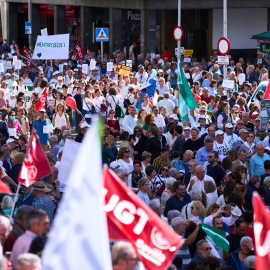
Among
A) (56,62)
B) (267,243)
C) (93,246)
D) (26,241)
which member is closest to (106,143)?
(26,241)

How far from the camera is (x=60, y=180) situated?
39.3ft

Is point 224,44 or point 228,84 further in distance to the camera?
point 224,44

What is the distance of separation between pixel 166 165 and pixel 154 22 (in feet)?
95.7

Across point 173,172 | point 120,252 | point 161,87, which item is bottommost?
point 173,172

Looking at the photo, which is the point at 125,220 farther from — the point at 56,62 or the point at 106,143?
the point at 56,62

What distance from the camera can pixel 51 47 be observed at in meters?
27.5

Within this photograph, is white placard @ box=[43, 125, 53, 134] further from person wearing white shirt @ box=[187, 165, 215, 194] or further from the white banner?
the white banner

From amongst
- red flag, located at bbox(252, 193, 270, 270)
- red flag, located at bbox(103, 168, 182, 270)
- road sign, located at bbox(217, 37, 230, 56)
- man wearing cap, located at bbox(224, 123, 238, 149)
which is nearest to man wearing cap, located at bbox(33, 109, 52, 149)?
man wearing cap, located at bbox(224, 123, 238, 149)

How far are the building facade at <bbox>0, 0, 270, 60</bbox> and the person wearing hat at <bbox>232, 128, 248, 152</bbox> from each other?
24192 millimetres

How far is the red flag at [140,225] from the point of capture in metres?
6.70

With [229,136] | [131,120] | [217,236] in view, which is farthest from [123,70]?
[217,236]

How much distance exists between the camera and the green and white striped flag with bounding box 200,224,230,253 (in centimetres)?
992

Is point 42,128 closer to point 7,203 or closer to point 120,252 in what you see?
point 7,203

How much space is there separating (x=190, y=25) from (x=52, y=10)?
8.89 m
